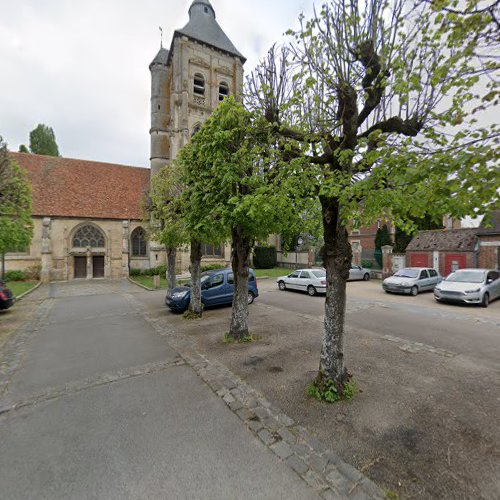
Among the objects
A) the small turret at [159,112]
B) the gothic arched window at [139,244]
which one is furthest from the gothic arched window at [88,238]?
the small turret at [159,112]

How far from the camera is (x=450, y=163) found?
235 centimetres

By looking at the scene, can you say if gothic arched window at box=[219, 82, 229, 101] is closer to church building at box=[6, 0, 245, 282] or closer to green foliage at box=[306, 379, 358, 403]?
church building at box=[6, 0, 245, 282]

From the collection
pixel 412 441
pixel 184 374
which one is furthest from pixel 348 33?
pixel 184 374

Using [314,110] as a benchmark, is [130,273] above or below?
below

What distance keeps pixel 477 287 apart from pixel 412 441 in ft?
36.1

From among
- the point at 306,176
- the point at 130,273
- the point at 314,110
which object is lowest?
the point at 130,273

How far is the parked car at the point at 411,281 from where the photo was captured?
1416 centimetres

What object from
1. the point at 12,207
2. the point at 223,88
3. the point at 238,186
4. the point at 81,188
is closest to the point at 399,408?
the point at 238,186

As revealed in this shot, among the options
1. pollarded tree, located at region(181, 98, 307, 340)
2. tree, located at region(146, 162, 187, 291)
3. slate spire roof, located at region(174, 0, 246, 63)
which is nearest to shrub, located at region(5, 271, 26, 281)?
tree, located at region(146, 162, 187, 291)

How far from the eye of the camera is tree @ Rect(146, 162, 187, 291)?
397 inches

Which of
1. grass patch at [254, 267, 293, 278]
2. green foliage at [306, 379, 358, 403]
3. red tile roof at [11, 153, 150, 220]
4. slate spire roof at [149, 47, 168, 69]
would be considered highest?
slate spire roof at [149, 47, 168, 69]

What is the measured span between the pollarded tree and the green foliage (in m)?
3.00

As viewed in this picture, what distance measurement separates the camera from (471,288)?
11.2 metres

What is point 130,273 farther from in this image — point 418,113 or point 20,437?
point 418,113
